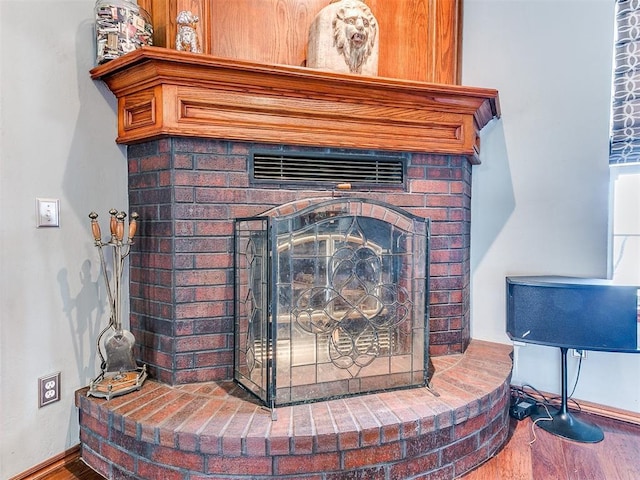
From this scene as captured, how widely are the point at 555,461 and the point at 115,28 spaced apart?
2531mm

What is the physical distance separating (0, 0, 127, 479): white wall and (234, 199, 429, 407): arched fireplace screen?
65 centimetres

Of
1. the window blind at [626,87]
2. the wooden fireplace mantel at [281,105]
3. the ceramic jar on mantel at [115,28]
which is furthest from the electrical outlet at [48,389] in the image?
the window blind at [626,87]

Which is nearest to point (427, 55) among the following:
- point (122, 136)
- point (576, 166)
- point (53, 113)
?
point (576, 166)

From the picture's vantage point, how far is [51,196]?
158cm

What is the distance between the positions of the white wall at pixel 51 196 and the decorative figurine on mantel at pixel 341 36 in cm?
96

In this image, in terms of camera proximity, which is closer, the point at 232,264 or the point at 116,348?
the point at 116,348

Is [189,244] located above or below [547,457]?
above

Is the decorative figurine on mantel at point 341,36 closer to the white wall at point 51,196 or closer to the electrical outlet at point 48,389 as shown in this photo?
the white wall at point 51,196

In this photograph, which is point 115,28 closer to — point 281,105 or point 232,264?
point 281,105

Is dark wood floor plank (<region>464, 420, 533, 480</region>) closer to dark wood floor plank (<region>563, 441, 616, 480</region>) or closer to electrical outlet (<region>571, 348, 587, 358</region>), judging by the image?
dark wood floor plank (<region>563, 441, 616, 480</region>)

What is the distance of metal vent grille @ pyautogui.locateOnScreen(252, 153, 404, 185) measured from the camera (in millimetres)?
1783

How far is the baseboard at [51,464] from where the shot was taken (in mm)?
1516

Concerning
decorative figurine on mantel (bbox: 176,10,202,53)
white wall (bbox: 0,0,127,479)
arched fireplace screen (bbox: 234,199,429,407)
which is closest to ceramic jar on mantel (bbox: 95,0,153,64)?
white wall (bbox: 0,0,127,479)

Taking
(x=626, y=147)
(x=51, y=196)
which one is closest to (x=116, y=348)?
(x=51, y=196)
